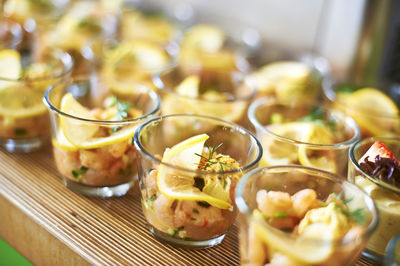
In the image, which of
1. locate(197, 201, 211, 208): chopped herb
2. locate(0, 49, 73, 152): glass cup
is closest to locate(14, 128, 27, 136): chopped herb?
locate(0, 49, 73, 152): glass cup

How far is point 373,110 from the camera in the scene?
1.40 meters

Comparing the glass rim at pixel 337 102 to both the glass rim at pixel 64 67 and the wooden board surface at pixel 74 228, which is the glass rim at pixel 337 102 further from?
the glass rim at pixel 64 67

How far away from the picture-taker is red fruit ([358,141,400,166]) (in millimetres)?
970

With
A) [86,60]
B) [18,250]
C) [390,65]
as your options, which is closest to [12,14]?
[86,60]

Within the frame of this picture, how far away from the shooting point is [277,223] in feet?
2.73

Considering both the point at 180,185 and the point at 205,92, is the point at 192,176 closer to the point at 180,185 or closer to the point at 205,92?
the point at 180,185

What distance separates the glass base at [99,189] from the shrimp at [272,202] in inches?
14.8

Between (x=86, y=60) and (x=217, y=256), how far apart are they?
0.88 m

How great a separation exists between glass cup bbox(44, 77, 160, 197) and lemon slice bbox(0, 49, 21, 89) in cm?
23

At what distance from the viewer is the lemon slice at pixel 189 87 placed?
1.33 m

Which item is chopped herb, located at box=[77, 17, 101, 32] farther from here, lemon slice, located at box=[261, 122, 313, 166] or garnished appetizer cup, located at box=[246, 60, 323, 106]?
lemon slice, located at box=[261, 122, 313, 166]

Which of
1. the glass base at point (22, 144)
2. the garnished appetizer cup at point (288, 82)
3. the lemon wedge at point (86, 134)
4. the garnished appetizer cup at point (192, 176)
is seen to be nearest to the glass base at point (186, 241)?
the garnished appetizer cup at point (192, 176)

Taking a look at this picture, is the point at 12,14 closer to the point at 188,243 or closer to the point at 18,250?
the point at 18,250

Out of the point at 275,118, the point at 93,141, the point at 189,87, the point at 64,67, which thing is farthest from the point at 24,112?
the point at 275,118
